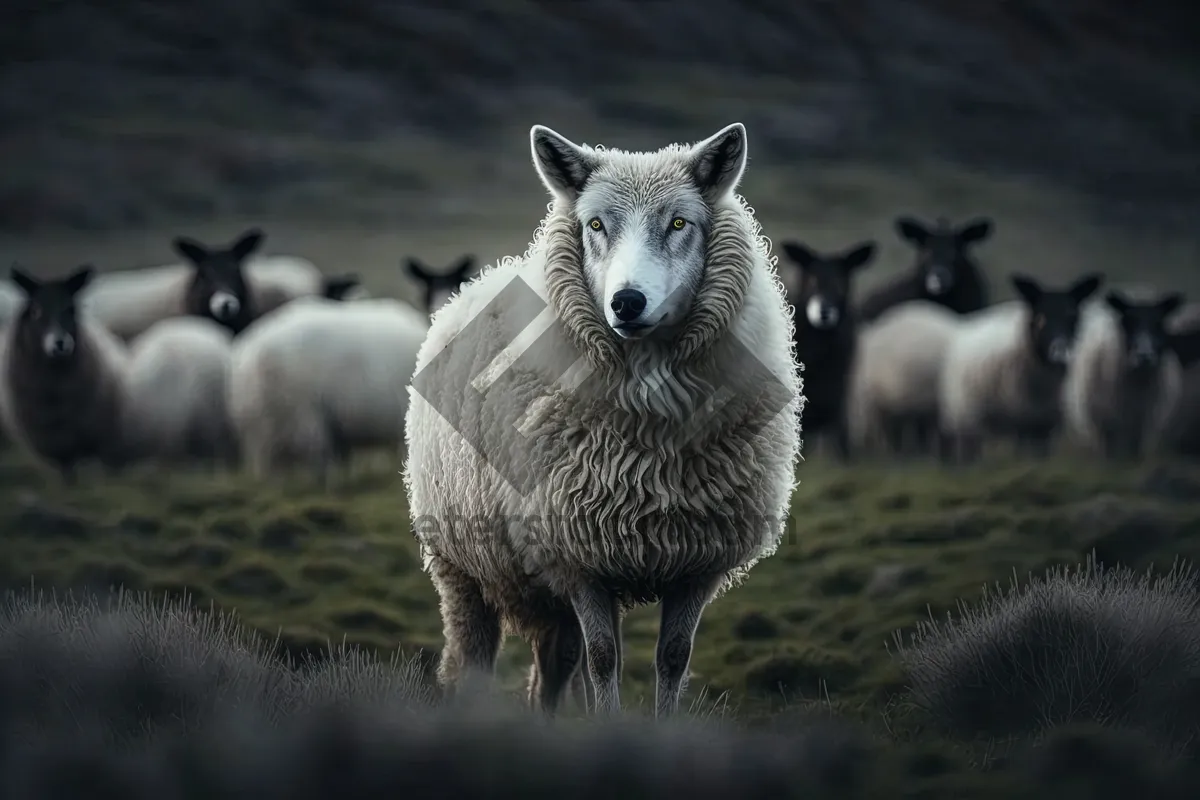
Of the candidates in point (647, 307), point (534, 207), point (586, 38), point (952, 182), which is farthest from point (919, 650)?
point (586, 38)

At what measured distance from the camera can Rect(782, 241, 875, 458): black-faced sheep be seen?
47.3 ft

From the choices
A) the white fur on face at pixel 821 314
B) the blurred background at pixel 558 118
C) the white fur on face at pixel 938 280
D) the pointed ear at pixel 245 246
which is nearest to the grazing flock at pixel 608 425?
the white fur on face at pixel 821 314

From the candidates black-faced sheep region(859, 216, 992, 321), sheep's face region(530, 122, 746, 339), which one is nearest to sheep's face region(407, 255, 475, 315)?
black-faced sheep region(859, 216, 992, 321)

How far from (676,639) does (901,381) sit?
10.9 meters

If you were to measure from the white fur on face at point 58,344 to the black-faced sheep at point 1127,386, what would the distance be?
10898mm

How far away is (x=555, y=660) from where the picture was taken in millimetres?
6109

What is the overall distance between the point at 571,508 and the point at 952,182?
6587 cm


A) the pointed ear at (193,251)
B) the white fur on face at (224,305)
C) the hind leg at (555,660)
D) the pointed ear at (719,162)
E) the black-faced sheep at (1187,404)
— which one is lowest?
the hind leg at (555,660)

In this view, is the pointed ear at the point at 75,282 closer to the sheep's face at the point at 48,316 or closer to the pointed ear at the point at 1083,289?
the sheep's face at the point at 48,316

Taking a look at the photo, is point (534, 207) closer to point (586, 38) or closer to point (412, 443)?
point (586, 38)

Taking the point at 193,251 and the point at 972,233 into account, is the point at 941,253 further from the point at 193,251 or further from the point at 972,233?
the point at 193,251

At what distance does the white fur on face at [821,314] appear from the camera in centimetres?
1394

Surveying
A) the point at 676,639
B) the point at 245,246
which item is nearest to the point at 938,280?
the point at 245,246

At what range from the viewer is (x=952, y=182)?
67.3 meters
